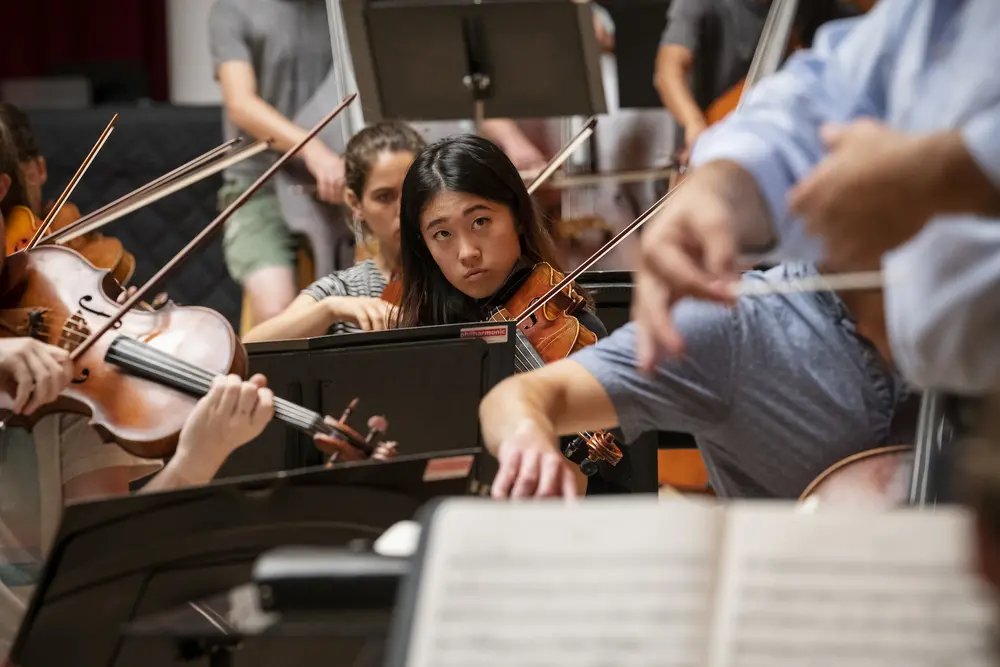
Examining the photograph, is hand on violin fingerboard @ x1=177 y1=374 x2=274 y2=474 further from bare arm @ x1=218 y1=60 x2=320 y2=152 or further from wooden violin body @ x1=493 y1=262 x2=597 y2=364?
bare arm @ x1=218 y1=60 x2=320 y2=152

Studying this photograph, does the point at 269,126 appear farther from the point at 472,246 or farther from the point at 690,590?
the point at 690,590

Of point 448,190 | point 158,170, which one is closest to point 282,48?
point 158,170

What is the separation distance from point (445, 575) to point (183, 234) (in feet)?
6.79

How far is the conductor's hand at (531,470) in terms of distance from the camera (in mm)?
1017

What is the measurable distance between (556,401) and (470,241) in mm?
493

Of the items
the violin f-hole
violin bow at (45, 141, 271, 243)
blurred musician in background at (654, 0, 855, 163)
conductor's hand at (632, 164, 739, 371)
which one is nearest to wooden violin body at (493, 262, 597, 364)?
the violin f-hole

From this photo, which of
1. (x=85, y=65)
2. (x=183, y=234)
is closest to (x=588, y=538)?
(x=183, y=234)

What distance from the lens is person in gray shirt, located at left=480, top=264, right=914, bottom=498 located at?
3.74 feet

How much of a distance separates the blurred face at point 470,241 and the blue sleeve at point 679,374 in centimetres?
42

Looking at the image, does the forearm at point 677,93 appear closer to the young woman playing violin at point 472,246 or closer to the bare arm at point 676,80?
the bare arm at point 676,80

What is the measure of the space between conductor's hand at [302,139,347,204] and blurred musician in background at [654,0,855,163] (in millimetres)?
663

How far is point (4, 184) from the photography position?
1785 mm

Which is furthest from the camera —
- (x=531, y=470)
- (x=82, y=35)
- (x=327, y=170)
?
(x=82, y=35)

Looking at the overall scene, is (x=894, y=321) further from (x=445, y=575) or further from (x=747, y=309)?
(x=445, y=575)
